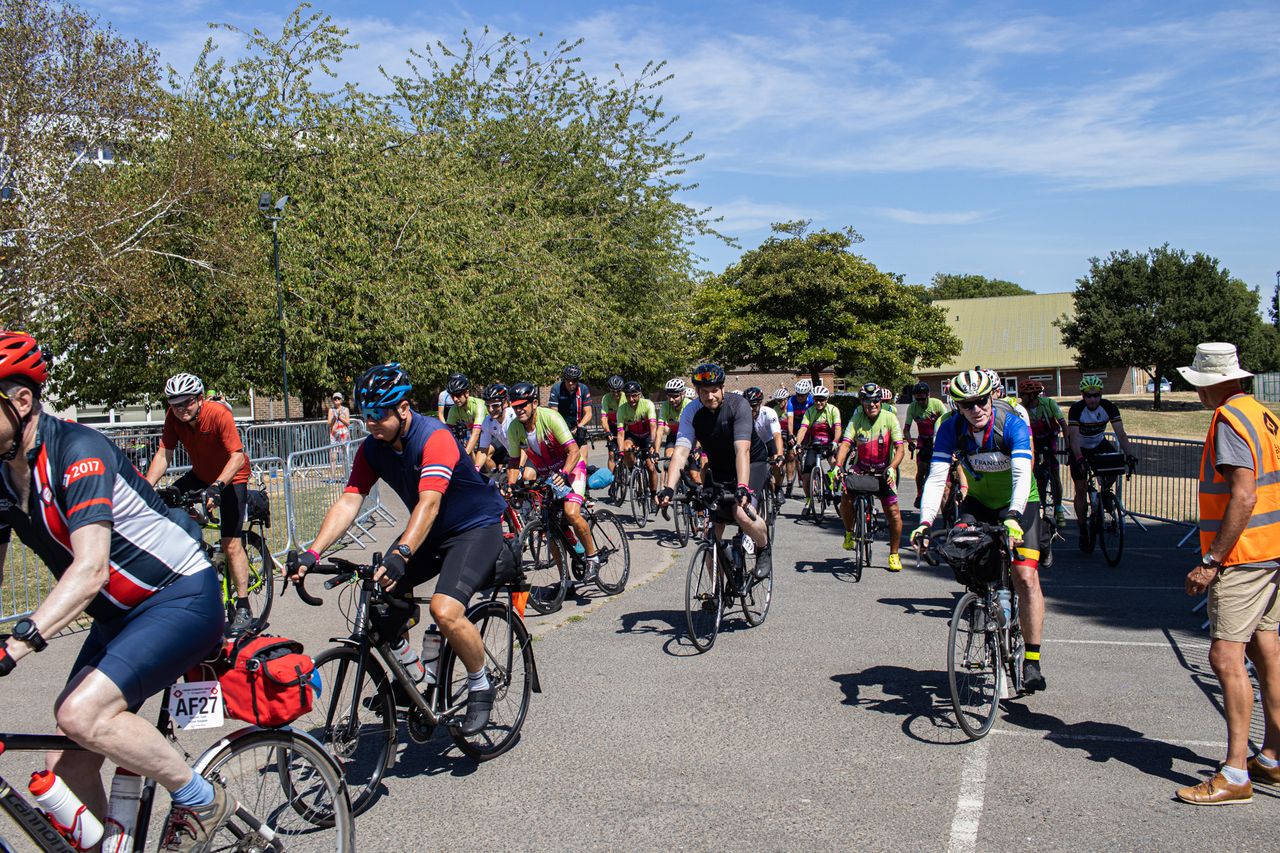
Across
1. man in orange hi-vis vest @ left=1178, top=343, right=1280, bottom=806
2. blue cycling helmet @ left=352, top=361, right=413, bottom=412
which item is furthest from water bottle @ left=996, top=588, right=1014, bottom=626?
blue cycling helmet @ left=352, top=361, right=413, bottom=412

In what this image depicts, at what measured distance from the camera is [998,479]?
614cm

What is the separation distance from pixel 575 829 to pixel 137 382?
2229cm

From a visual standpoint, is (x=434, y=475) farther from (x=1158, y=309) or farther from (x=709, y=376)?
(x=1158, y=309)

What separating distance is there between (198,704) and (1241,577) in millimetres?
4300

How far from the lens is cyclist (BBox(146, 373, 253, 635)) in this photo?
7.46 m

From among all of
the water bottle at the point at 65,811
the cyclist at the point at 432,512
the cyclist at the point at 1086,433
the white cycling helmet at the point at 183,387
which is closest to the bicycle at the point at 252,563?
the white cycling helmet at the point at 183,387

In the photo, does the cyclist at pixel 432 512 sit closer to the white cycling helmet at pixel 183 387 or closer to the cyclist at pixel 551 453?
the white cycling helmet at pixel 183 387

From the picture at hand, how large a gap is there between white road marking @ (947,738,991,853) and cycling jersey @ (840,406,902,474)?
19.3 ft

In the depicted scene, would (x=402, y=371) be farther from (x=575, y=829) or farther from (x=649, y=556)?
(x=649, y=556)

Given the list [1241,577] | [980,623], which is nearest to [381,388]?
[980,623]

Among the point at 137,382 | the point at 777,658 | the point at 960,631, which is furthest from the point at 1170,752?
the point at 137,382

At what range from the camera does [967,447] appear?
620cm

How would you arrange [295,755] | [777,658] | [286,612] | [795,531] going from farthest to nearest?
[795,531] < [286,612] < [777,658] < [295,755]

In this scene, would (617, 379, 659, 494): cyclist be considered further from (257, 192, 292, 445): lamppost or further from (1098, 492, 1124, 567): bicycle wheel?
(257, 192, 292, 445): lamppost
